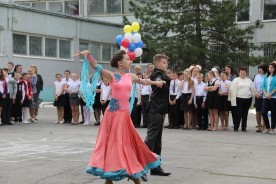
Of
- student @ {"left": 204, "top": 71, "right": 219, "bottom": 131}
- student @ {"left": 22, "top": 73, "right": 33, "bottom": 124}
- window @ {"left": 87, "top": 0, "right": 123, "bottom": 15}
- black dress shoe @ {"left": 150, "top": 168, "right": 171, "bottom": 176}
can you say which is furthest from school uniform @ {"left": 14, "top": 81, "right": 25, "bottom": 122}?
window @ {"left": 87, "top": 0, "right": 123, "bottom": 15}

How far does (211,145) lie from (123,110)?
5634 mm

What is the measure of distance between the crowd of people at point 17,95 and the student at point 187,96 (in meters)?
5.91

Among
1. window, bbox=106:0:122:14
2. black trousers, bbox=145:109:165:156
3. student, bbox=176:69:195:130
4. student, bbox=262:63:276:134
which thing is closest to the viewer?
black trousers, bbox=145:109:165:156

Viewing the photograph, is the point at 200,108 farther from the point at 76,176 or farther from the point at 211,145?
the point at 76,176

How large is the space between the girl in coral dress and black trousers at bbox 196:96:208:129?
9.59m

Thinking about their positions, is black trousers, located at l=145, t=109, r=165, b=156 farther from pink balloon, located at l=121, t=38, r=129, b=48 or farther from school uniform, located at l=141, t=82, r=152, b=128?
school uniform, located at l=141, t=82, r=152, b=128

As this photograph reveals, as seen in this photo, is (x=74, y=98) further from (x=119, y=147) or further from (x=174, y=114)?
(x=119, y=147)

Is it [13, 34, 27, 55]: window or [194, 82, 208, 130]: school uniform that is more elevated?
[13, 34, 27, 55]: window

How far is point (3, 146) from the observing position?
12398mm

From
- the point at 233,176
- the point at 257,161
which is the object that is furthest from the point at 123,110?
the point at 257,161

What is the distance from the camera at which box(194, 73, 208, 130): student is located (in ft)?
57.3

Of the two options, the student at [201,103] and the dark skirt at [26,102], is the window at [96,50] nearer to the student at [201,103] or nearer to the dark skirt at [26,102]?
the dark skirt at [26,102]

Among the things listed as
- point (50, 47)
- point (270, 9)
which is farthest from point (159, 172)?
point (270, 9)

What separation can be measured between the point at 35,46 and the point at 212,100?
16.5m
